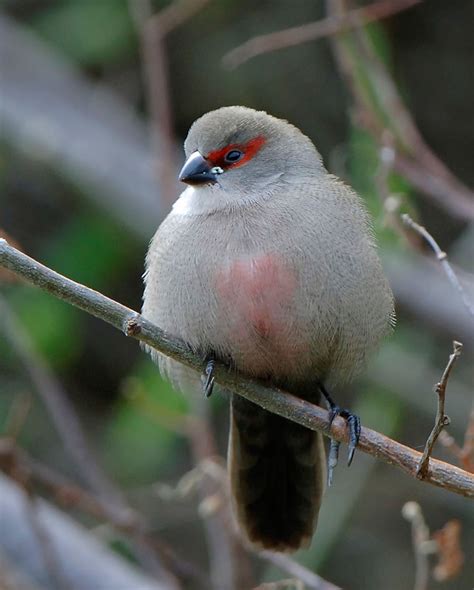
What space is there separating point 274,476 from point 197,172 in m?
1.23

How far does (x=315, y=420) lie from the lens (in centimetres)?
352

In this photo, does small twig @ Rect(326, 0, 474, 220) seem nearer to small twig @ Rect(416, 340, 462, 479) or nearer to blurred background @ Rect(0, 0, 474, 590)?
blurred background @ Rect(0, 0, 474, 590)

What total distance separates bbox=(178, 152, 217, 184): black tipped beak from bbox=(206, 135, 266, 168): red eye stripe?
0.13 ft

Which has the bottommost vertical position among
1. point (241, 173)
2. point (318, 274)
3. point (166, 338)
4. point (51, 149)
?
point (166, 338)

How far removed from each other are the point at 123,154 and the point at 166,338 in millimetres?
4233

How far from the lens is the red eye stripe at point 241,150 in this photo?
423cm

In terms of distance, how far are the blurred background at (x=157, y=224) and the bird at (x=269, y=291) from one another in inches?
39.8

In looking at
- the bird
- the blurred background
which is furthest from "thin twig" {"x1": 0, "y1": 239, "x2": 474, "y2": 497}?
the blurred background

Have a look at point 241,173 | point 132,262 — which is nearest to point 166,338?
point 241,173

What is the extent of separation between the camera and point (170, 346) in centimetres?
339

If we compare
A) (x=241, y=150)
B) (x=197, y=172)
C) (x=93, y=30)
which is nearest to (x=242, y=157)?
(x=241, y=150)

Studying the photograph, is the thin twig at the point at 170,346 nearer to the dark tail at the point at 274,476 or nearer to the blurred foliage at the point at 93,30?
the dark tail at the point at 274,476

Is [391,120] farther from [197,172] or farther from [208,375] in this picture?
[208,375]

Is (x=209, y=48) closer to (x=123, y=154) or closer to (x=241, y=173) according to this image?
(x=123, y=154)
